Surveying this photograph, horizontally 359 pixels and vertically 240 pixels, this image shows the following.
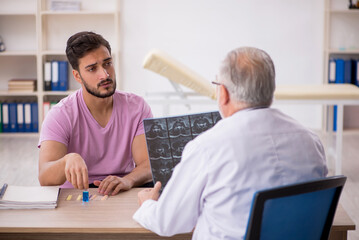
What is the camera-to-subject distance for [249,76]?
135 centimetres

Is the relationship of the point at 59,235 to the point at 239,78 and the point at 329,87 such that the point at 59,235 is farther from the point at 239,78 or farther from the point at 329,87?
the point at 329,87

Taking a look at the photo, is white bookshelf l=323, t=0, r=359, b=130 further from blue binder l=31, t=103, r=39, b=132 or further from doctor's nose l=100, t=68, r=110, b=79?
doctor's nose l=100, t=68, r=110, b=79

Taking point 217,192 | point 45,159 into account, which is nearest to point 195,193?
point 217,192

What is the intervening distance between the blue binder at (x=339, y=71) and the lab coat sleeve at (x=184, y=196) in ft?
13.7

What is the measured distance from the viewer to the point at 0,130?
17.9 feet

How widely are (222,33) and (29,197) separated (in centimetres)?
399

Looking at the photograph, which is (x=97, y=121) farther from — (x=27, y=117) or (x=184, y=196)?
(x=27, y=117)

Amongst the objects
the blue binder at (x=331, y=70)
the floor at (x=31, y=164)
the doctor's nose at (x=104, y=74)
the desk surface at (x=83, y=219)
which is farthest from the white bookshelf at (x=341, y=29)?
the desk surface at (x=83, y=219)

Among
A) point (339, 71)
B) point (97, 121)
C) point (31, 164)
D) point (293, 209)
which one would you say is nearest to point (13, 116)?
point (31, 164)

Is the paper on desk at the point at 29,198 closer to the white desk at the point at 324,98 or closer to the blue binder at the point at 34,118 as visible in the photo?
the white desk at the point at 324,98

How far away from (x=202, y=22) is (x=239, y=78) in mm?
4246

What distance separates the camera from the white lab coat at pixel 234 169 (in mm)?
1327

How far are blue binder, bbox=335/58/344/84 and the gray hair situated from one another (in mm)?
4108

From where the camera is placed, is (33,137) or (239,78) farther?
(33,137)
